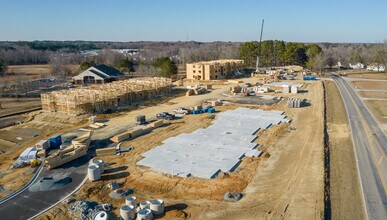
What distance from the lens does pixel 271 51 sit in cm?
9881

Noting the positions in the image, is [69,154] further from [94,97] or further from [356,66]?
[356,66]

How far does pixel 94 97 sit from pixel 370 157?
30359mm

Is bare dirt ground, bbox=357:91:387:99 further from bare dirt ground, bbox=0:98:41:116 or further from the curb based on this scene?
bare dirt ground, bbox=0:98:41:116

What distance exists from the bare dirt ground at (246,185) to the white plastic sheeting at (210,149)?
0.81 metres

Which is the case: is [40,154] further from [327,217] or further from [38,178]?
[327,217]

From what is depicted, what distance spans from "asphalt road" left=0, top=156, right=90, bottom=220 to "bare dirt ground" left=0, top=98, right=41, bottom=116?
84.1ft

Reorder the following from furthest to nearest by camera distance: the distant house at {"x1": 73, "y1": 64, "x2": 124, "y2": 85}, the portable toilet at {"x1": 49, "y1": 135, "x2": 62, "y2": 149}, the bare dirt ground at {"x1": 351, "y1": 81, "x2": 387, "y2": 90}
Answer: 1. the distant house at {"x1": 73, "y1": 64, "x2": 124, "y2": 85}
2. the bare dirt ground at {"x1": 351, "y1": 81, "x2": 387, "y2": 90}
3. the portable toilet at {"x1": 49, "y1": 135, "x2": 62, "y2": 149}

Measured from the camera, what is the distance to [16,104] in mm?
46062

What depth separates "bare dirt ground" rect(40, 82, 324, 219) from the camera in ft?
52.1

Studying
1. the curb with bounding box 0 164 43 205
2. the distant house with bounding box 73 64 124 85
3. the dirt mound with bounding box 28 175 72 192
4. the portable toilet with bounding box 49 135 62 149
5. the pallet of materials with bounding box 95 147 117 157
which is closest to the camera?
the curb with bounding box 0 164 43 205

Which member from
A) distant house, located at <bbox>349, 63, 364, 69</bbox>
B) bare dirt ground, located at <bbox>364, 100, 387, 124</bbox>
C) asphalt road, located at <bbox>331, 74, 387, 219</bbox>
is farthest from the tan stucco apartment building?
distant house, located at <bbox>349, 63, 364, 69</bbox>

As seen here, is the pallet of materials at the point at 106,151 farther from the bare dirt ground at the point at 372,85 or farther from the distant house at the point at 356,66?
the distant house at the point at 356,66

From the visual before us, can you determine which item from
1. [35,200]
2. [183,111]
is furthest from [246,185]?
[183,111]

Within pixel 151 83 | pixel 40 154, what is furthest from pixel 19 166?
pixel 151 83
